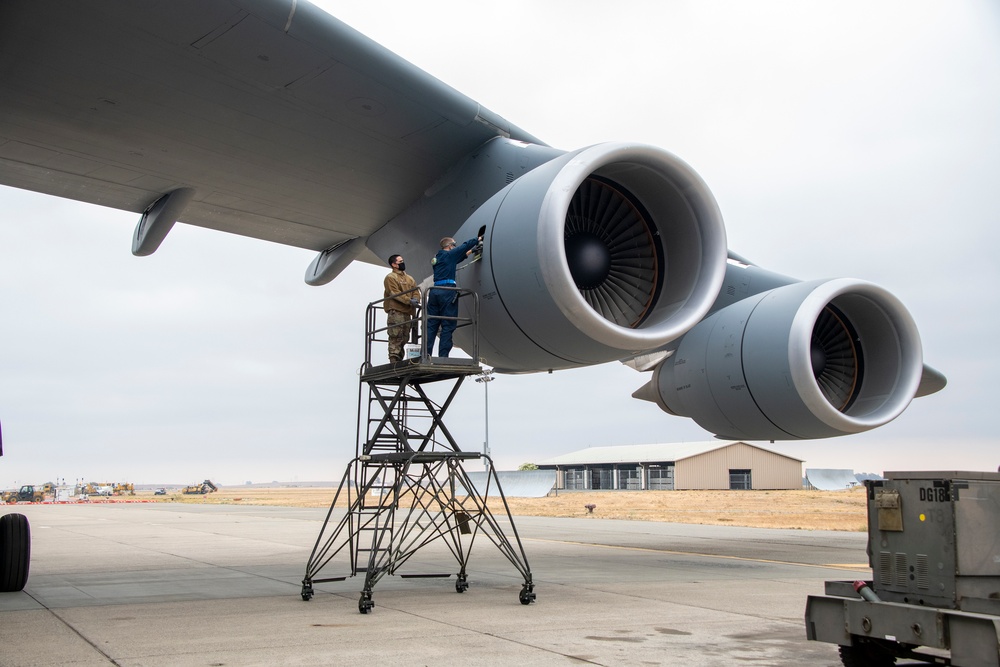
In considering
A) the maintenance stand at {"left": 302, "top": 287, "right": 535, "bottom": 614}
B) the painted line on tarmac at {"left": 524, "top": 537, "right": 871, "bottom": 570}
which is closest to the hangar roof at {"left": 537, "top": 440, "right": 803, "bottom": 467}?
the painted line on tarmac at {"left": 524, "top": 537, "right": 871, "bottom": 570}

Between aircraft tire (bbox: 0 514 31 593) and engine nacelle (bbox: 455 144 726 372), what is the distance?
18.3 ft

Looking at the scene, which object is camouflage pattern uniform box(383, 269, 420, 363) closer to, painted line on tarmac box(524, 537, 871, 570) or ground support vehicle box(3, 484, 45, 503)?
Answer: painted line on tarmac box(524, 537, 871, 570)

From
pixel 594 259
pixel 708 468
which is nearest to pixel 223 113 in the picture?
pixel 594 259

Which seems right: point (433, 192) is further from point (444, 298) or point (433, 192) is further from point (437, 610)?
point (437, 610)

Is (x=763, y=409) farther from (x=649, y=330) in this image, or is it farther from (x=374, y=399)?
(x=374, y=399)

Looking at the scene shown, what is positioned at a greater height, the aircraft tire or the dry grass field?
the aircraft tire

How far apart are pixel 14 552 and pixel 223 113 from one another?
554cm

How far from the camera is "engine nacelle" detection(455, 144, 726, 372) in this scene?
302 inches

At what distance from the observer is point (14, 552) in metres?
10.2

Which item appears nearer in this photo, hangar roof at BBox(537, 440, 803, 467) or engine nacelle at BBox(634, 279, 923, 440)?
engine nacelle at BBox(634, 279, 923, 440)

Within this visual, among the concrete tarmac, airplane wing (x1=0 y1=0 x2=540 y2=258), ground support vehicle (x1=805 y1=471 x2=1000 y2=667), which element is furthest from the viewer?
airplane wing (x1=0 y1=0 x2=540 y2=258)

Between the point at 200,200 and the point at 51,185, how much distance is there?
5.28ft

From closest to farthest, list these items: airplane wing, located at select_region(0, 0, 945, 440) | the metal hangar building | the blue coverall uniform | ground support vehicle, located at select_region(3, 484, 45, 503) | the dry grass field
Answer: airplane wing, located at select_region(0, 0, 945, 440) < the blue coverall uniform < the dry grass field < the metal hangar building < ground support vehicle, located at select_region(3, 484, 45, 503)

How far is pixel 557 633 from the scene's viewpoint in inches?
280
